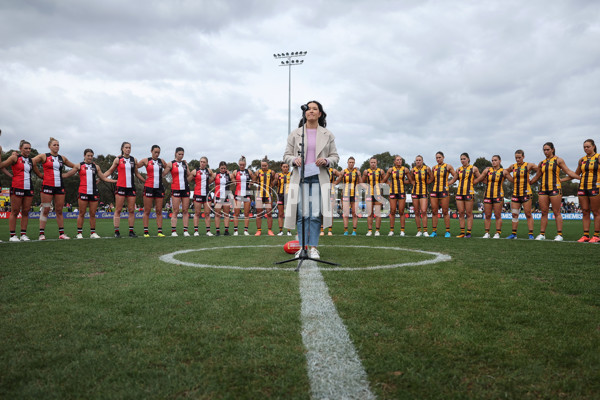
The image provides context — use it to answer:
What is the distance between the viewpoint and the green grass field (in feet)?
5.78

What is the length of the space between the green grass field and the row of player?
6641 mm

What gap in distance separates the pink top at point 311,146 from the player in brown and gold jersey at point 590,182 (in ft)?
25.8

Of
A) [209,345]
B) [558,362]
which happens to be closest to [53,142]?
[209,345]

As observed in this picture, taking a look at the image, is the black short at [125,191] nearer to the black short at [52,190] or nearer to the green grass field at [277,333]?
the black short at [52,190]

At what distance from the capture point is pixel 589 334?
2.40 metres

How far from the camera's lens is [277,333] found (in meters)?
2.43

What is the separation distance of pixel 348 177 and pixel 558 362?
446 inches

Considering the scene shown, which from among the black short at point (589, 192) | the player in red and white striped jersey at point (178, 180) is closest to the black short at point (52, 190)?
the player in red and white striped jersey at point (178, 180)

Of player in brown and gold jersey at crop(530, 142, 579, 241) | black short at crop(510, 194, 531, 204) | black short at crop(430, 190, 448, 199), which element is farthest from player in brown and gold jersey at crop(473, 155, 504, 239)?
black short at crop(430, 190, 448, 199)

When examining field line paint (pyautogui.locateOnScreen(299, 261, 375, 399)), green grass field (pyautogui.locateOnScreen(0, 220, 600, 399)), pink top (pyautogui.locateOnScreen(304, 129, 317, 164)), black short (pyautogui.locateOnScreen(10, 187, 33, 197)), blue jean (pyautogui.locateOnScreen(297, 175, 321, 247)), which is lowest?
field line paint (pyautogui.locateOnScreen(299, 261, 375, 399))

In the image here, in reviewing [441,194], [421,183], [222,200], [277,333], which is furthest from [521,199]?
[277,333]

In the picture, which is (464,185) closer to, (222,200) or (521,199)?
(521,199)

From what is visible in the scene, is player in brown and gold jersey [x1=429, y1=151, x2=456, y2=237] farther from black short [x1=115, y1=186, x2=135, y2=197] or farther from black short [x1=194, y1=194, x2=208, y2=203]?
black short [x1=115, y1=186, x2=135, y2=197]

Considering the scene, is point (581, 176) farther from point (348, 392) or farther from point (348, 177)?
point (348, 392)
